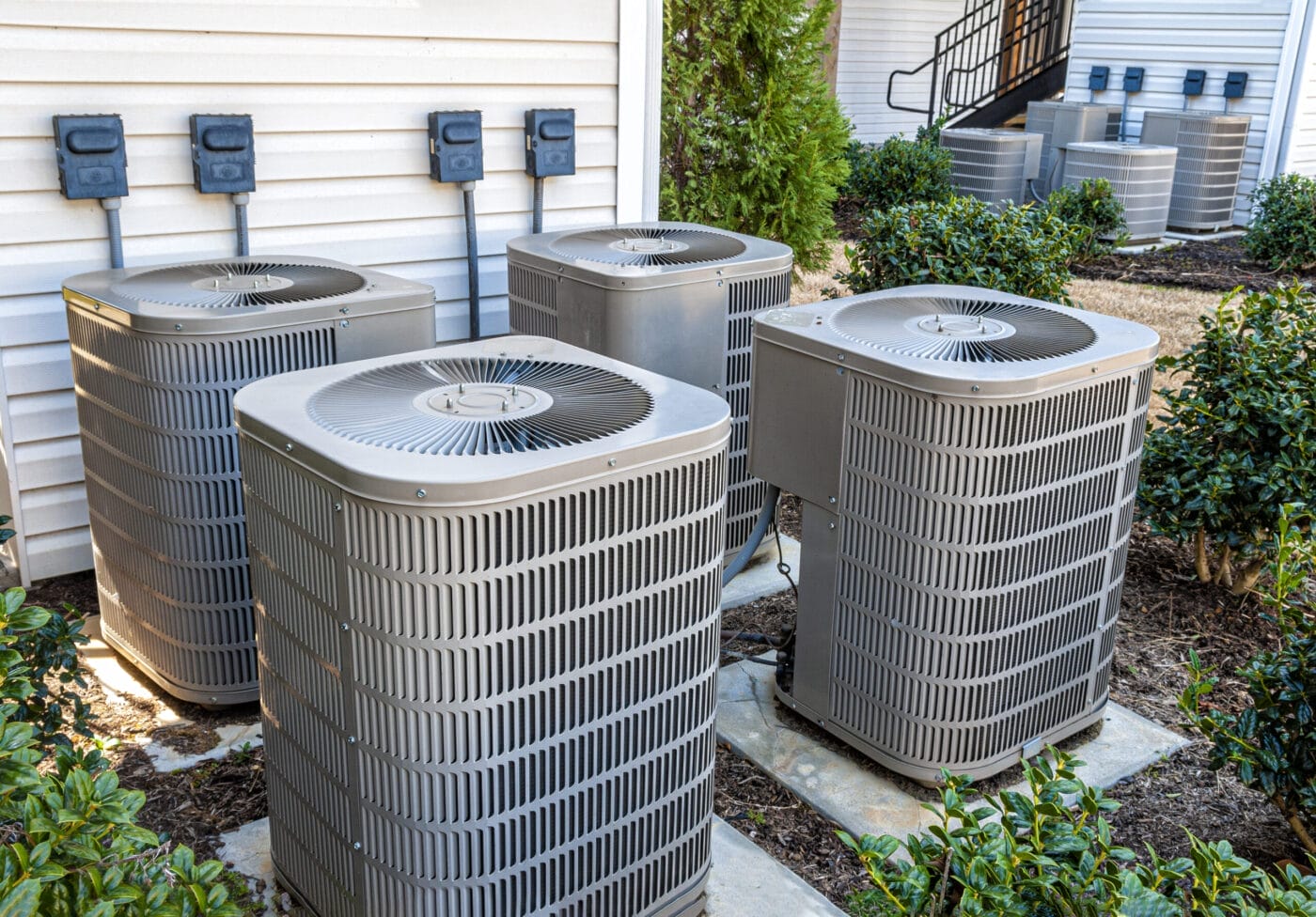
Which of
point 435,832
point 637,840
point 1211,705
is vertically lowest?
point 1211,705

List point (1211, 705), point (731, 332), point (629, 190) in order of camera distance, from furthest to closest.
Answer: point (629, 190)
point (731, 332)
point (1211, 705)

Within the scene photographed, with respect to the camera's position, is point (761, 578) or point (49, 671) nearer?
point (49, 671)

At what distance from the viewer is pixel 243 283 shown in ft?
11.3

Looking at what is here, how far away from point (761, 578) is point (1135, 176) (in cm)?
878

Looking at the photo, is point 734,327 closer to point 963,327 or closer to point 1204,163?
point 963,327

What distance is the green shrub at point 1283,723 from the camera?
264 cm

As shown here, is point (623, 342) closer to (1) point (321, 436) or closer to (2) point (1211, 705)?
(1) point (321, 436)

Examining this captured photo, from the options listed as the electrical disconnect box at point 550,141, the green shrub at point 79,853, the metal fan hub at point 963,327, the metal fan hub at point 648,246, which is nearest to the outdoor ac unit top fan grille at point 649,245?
the metal fan hub at point 648,246

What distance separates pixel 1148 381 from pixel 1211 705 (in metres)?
1.18

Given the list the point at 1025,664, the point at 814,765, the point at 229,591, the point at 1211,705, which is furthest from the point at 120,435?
the point at 1211,705

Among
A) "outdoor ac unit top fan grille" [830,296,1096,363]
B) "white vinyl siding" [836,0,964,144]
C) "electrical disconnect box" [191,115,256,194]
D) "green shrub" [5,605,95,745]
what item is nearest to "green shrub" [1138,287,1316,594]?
"outdoor ac unit top fan grille" [830,296,1096,363]

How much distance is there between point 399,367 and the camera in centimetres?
264

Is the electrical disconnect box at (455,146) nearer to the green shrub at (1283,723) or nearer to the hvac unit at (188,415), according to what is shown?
the hvac unit at (188,415)

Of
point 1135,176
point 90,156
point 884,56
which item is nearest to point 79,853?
point 90,156
